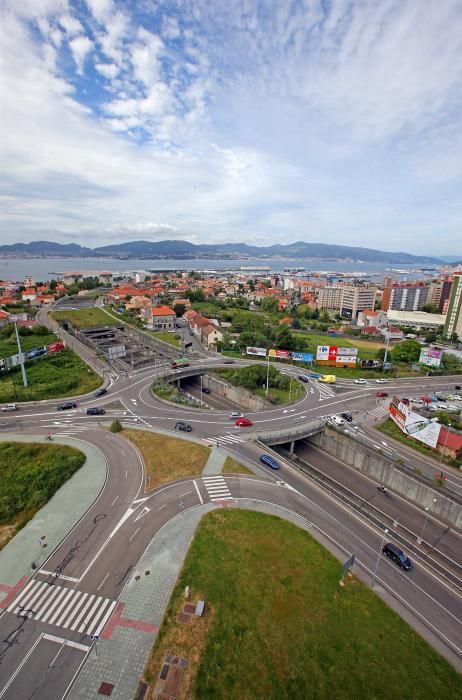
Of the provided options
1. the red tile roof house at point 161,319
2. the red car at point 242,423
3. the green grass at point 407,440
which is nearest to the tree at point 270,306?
the red tile roof house at point 161,319

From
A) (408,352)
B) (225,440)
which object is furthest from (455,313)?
(225,440)

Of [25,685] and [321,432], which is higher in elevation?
[25,685]


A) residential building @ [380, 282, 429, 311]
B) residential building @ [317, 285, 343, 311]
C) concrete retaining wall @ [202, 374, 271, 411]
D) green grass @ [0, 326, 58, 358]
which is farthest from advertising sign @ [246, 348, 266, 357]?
residential building @ [380, 282, 429, 311]

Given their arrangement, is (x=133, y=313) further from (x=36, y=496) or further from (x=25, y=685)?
(x=25, y=685)

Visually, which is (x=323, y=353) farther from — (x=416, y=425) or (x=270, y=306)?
(x=270, y=306)

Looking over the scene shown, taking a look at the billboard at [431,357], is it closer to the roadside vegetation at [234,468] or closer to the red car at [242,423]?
the red car at [242,423]

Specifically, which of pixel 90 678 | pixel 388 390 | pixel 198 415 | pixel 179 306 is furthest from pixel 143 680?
pixel 179 306

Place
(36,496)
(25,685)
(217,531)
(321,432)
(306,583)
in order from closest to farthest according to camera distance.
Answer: (25,685) < (306,583) < (217,531) < (36,496) < (321,432)

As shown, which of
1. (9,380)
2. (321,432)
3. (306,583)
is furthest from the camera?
(9,380)

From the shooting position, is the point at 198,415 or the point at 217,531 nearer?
the point at 217,531
